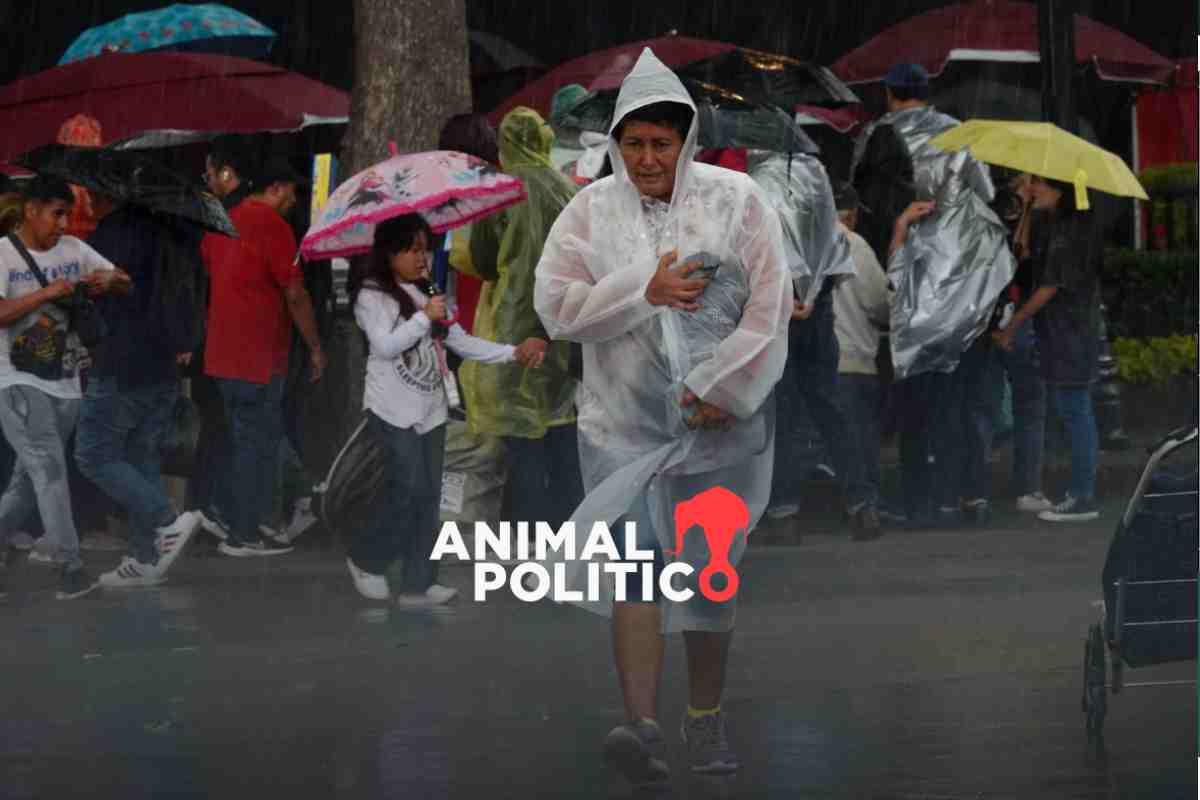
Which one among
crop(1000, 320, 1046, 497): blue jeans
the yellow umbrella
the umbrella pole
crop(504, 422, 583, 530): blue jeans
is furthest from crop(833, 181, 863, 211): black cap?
the umbrella pole

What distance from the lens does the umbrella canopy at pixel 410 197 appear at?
10164mm

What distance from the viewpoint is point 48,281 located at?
10797 millimetres

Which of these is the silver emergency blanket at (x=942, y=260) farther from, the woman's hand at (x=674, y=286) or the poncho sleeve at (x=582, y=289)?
the woman's hand at (x=674, y=286)

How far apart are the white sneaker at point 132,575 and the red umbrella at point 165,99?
187 inches

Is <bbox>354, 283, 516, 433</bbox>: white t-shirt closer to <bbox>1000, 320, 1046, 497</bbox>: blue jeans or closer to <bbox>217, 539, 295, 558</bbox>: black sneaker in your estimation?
<bbox>217, 539, 295, 558</bbox>: black sneaker

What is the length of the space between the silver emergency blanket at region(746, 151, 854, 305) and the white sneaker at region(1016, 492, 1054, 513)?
6.95 feet

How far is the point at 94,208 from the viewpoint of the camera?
1278cm

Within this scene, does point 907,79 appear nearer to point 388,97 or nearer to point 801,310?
point 801,310

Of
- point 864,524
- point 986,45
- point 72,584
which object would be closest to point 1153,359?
point 986,45

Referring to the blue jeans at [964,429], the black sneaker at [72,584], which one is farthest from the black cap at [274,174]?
the blue jeans at [964,429]

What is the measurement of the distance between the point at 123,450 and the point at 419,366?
1.67 metres

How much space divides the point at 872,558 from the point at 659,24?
1288 centimetres

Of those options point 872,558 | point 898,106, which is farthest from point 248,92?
point 872,558

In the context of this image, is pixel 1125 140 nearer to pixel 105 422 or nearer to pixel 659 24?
pixel 659 24
